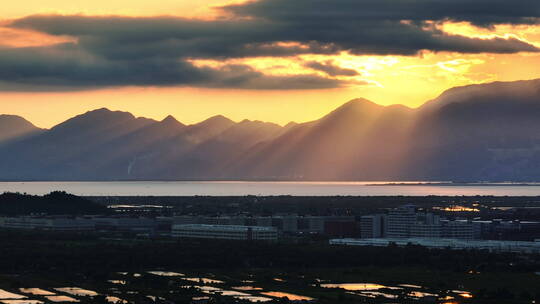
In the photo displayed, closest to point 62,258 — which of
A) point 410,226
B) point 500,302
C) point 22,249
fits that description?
point 22,249

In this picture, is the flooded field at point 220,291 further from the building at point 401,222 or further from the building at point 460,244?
the building at point 401,222

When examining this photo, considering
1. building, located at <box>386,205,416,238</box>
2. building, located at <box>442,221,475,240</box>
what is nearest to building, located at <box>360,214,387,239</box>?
building, located at <box>386,205,416,238</box>

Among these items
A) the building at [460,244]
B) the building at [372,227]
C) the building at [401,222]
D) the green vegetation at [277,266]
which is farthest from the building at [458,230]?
the green vegetation at [277,266]

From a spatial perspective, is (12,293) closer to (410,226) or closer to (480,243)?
(480,243)

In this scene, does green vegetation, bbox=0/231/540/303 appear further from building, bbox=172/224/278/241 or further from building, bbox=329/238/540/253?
building, bbox=172/224/278/241

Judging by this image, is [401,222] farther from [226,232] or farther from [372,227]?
[226,232]
